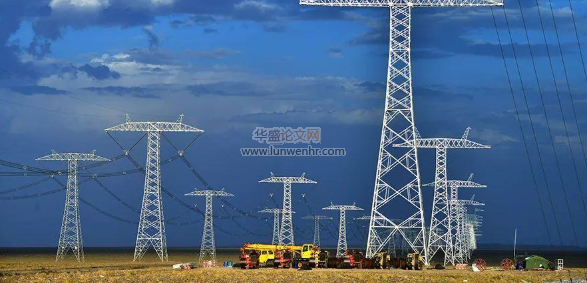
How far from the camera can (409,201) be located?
242ft

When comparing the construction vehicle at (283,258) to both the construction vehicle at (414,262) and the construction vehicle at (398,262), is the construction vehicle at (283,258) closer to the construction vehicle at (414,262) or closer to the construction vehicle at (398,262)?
the construction vehicle at (398,262)

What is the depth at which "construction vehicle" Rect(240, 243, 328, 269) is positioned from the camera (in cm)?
8538

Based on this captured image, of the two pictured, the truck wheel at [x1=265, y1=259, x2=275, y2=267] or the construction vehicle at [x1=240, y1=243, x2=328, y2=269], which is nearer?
the construction vehicle at [x1=240, y1=243, x2=328, y2=269]

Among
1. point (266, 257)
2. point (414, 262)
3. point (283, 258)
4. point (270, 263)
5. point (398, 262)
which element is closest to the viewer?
point (414, 262)

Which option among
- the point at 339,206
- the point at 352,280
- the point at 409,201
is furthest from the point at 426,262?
the point at 339,206

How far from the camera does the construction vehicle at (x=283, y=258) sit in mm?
85375

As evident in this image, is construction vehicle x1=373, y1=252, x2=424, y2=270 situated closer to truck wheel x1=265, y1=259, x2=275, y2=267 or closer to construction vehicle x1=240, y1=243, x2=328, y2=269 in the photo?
construction vehicle x1=240, y1=243, x2=328, y2=269

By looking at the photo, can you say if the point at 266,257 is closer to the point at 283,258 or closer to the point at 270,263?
the point at 270,263

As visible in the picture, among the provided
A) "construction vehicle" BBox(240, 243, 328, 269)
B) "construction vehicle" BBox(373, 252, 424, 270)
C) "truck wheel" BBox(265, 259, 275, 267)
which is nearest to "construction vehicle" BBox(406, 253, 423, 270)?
"construction vehicle" BBox(373, 252, 424, 270)

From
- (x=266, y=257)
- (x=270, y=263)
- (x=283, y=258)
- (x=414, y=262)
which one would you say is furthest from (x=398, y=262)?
(x=266, y=257)

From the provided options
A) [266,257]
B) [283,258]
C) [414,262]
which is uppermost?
[266,257]

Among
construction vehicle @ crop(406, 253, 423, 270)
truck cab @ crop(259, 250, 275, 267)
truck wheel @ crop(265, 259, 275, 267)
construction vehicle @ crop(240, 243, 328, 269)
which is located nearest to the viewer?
construction vehicle @ crop(406, 253, 423, 270)

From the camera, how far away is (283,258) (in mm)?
86562

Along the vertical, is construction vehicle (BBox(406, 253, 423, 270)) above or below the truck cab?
below
